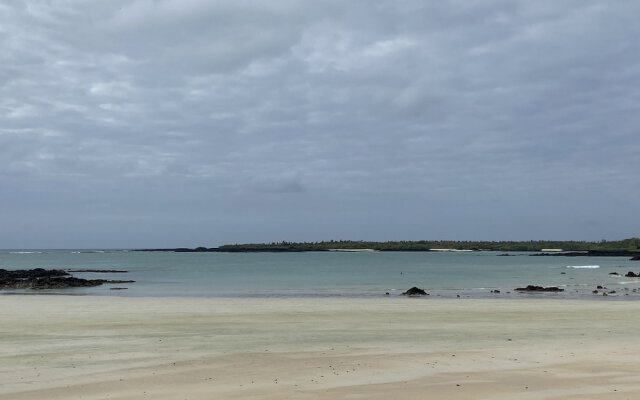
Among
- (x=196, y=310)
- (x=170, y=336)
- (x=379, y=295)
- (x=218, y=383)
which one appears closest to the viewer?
(x=218, y=383)

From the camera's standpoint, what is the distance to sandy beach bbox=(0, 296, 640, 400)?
39.6 ft

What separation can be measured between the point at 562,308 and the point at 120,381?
24630 mm

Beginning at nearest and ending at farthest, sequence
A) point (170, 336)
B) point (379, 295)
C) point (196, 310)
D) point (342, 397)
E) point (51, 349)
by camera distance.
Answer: point (342, 397) < point (51, 349) < point (170, 336) < point (196, 310) < point (379, 295)

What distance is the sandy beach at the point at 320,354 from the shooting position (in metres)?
12.1

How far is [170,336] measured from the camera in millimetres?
20453

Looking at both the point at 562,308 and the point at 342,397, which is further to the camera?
the point at 562,308

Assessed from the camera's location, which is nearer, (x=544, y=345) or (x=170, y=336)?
(x=544, y=345)

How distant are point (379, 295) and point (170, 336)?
23.8 m

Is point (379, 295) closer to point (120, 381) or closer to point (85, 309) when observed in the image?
point (85, 309)

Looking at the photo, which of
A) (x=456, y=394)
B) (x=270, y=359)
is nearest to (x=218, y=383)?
(x=270, y=359)

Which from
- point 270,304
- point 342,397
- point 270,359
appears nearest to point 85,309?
point 270,304

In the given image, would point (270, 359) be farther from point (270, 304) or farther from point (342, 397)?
point (270, 304)

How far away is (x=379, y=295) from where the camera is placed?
4234 centimetres

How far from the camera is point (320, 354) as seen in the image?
16516mm
